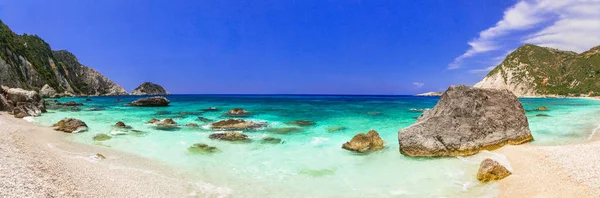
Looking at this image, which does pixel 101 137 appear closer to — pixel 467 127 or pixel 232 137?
pixel 232 137

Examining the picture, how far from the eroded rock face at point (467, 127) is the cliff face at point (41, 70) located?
91.7m

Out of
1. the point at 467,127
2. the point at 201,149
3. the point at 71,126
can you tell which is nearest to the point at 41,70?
the point at 71,126

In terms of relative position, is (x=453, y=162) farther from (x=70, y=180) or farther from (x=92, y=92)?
(x=92, y=92)

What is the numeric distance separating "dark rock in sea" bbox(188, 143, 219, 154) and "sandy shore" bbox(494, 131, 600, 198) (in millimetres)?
14277

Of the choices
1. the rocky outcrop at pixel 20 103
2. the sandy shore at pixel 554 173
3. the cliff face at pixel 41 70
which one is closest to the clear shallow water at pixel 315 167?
the sandy shore at pixel 554 173

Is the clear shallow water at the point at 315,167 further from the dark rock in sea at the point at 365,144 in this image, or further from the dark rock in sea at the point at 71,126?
the dark rock in sea at the point at 71,126

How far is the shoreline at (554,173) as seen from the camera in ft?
28.9

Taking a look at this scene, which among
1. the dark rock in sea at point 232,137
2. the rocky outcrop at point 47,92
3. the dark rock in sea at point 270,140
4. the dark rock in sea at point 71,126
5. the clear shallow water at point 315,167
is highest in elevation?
the rocky outcrop at point 47,92

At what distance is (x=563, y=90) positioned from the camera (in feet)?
425

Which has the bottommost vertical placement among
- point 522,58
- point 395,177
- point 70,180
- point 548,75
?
point 395,177

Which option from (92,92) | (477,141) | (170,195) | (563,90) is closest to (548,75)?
(563,90)

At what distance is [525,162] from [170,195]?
46.7ft

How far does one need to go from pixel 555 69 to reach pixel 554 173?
7059 inches

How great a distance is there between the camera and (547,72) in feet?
464
